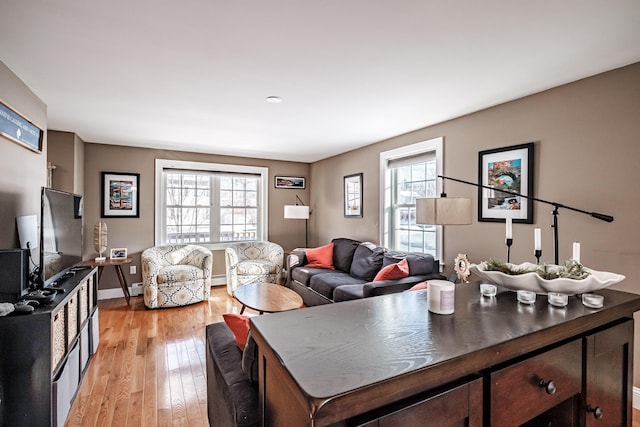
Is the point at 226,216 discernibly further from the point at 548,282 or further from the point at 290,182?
the point at 548,282

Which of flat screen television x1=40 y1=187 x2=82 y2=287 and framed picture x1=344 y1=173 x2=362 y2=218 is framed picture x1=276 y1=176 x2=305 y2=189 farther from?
flat screen television x1=40 y1=187 x2=82 y2=287

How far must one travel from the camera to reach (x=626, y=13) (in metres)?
1.65

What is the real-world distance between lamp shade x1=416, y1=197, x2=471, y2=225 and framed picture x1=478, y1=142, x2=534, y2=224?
12.9 inches

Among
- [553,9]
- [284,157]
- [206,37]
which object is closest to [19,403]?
[206,37]

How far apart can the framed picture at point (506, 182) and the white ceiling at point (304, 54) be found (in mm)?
500

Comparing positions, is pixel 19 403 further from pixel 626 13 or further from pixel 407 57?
pixel 626 13

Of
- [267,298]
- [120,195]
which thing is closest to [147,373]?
[267,298]

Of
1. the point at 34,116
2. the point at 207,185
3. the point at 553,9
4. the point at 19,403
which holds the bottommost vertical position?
the point at 19,403

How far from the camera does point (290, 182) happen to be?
6.26 meters

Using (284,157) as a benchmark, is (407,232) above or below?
below

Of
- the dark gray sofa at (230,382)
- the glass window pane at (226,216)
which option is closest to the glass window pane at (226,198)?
the glass window pane at (226,216)

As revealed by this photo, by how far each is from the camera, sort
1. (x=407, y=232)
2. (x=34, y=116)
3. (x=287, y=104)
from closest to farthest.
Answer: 1. (x=34, y=116)
2. (x=287, y=104)
3. (x=407, y=232)

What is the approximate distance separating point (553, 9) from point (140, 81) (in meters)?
2.77

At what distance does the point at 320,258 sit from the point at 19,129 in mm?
3596
